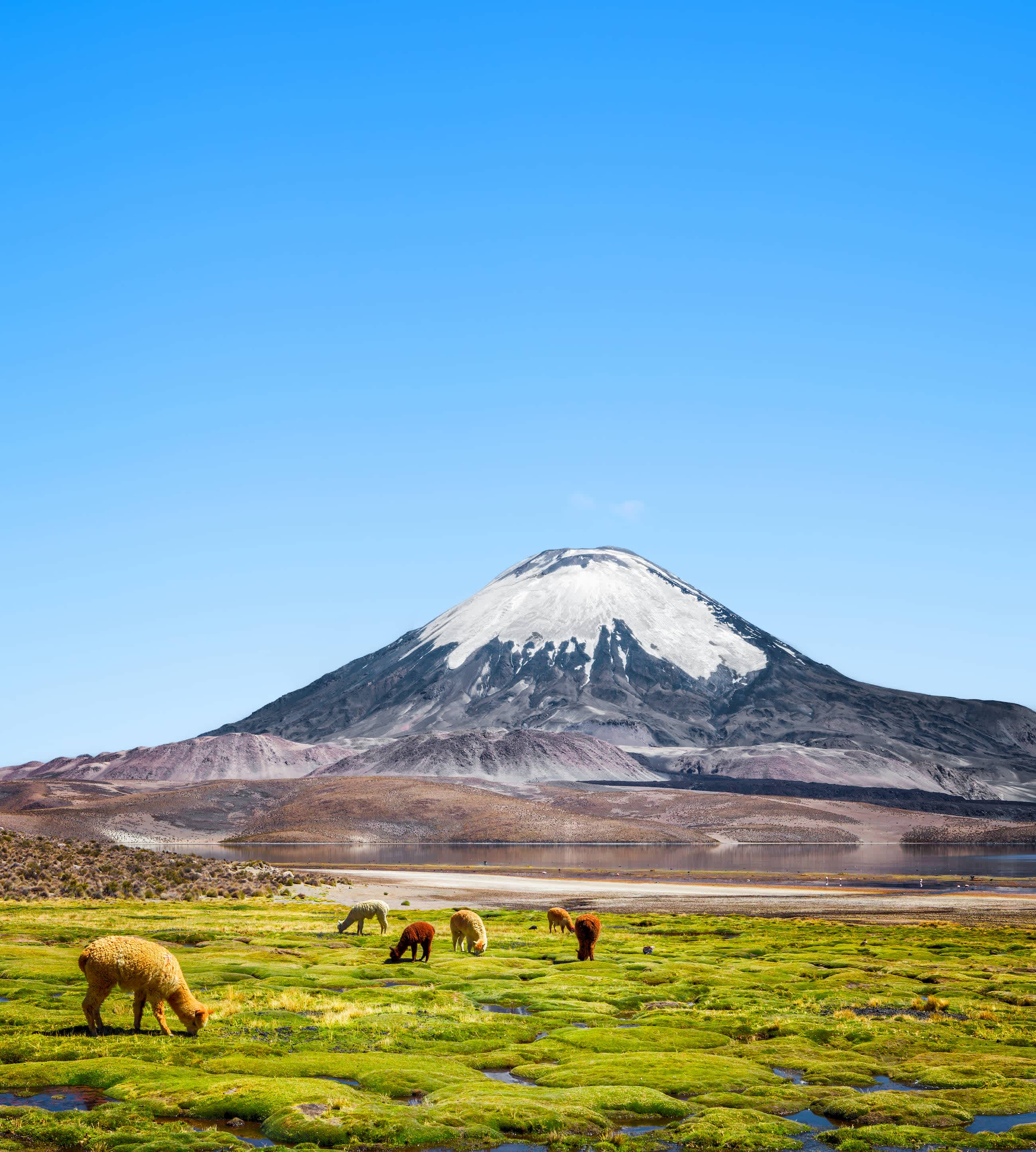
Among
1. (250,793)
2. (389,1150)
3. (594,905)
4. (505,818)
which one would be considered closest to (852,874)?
(594,905)

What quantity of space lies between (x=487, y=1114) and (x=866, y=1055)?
904cm

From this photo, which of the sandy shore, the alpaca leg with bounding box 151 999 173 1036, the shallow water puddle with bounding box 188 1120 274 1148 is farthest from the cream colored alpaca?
the sandy shore

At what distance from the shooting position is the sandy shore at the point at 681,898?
60656mm

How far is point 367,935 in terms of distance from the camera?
4209 cm

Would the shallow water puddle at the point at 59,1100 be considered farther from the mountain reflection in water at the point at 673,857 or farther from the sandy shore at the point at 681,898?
the mountain reflection in water at the point at 673,857

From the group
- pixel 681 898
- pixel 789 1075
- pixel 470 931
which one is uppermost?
pixel 789 1075

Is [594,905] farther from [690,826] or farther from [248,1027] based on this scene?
[690,826]

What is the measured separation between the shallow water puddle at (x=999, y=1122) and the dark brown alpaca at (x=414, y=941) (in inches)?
703

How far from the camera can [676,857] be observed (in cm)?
12312

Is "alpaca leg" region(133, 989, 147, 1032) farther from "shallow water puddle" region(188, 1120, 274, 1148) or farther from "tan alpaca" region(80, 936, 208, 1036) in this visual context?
"shallow water puddle" region(188, 1120, 274, 1148)

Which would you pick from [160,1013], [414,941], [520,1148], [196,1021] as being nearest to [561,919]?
[414,941]

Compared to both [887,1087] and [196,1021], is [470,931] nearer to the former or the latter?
[196,1021]

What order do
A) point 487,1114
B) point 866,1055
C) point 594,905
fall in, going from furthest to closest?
point 594,905 → point 866,1055 → point 487,1114

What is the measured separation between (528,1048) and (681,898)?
50.1 meters
